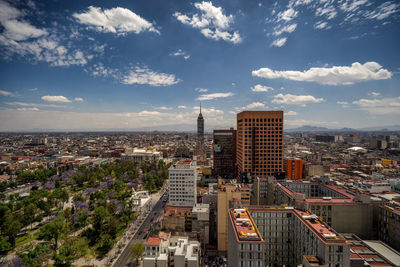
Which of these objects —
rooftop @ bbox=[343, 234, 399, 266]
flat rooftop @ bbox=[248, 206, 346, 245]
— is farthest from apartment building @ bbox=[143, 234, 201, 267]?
rooftop @ bbox=[343, 234, 399, 266]

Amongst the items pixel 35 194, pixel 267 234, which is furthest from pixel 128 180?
pixel 267 234

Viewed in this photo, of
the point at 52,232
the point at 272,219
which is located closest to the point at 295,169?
the point at 272,219

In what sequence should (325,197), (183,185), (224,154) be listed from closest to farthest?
1. (325,197)
2. (183,185)
3. (224,154)

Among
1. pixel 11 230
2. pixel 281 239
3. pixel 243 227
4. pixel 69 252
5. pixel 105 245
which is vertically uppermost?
pixel 243 227

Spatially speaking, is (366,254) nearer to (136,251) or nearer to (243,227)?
(243,227)

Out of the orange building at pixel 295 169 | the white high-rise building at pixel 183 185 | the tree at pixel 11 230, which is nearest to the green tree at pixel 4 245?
the tree at pixel 11 230

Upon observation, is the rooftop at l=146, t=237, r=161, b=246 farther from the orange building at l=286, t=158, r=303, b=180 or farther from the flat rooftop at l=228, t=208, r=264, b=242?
the orange building at l=286, t=158, r=303, b=180

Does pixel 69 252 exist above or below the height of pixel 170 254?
below
